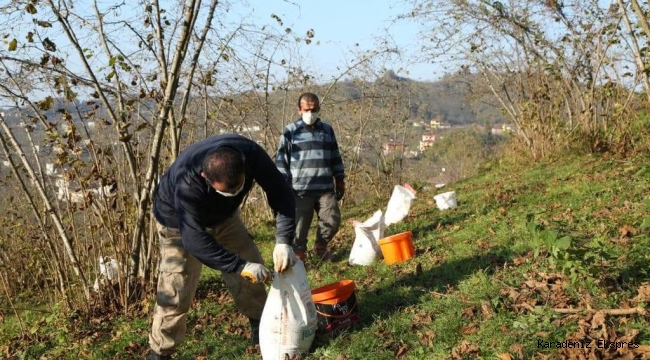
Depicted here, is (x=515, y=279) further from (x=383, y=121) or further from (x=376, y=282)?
(x=383, y=121)

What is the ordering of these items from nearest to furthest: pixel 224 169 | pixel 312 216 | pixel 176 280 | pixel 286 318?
pixel 224 169 → pixel 286 318 → pixel 176 280 → pixel 312 216

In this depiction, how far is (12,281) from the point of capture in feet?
25.7

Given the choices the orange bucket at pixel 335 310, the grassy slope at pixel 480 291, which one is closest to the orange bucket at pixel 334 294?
the orange bucket at pixel 335 310

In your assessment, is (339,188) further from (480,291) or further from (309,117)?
(480,291)

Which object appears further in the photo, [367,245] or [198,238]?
[367,245]

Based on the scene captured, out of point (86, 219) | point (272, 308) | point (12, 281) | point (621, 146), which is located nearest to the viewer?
point (272, 308)

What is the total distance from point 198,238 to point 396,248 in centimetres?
233

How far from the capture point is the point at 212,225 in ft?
12.6

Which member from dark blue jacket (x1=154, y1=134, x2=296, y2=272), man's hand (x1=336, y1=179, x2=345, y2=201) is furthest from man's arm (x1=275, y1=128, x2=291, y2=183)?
dark blue jacket (x1=154, y1=134, x2=296, y2=272)

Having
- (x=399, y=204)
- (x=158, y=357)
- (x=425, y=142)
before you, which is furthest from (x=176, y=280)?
(x=425, y=142)

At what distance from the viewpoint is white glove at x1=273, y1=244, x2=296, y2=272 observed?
349 cm

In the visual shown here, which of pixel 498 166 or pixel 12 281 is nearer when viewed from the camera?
pixel 12 281

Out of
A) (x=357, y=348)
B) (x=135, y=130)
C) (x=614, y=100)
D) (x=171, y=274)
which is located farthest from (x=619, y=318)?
(x=614, y=100)

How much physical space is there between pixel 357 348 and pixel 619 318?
4.96ft
